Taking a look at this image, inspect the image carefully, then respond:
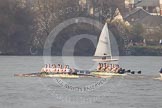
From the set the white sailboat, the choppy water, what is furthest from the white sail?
the choppy water

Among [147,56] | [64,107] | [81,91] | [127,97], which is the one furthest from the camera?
[147,56]

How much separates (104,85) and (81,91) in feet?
23.3

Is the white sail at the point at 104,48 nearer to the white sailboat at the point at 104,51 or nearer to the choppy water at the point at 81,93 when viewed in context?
the white sailboat at the point at 104,51

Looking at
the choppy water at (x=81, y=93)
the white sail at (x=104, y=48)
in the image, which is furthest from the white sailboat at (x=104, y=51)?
the choppy water at (x=81, y=93)

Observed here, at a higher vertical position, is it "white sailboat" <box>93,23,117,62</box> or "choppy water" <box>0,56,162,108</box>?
"white sailboat" <box>93,23,117,62</box>

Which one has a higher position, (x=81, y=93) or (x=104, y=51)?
A: (x=104, y=51)

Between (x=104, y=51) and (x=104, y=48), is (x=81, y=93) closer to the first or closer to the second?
(x=104, y=51)

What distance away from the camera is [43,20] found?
6289 inches

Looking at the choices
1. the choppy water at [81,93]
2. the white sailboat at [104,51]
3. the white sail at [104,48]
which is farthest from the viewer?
the white sail at [104,48]

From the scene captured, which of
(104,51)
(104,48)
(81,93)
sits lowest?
(81,93)

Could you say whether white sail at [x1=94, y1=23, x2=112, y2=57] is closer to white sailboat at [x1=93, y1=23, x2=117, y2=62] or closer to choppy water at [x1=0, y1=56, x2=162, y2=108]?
white sailboat at [x1=93, y1=23, x2=117, y2=62]

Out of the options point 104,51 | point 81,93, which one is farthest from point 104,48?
point 81,93

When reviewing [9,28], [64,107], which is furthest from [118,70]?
[9,28]

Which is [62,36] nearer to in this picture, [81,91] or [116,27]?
[116,27]
